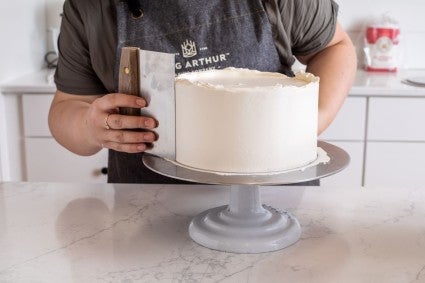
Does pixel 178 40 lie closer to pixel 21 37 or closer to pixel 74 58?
pixel 74 58

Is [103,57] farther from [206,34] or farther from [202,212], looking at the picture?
[202,212]

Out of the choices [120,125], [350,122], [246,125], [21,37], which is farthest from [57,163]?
[246,125]

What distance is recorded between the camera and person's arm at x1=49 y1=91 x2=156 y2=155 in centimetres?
87

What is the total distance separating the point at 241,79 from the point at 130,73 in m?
0.16

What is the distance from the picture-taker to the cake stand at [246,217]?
2.60ft

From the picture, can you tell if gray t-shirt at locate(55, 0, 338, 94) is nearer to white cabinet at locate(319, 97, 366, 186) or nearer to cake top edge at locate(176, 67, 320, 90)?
cake top edge at locate(176, 67, 320, 90)

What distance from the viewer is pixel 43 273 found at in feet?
2.58

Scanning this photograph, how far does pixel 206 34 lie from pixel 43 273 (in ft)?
1.99

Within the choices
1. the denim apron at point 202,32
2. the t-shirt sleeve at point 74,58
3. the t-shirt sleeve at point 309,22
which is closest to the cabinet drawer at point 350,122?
the t-shirt sleeve at point 309,22

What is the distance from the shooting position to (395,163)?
7.64ft

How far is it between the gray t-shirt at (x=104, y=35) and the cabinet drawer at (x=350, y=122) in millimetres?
990

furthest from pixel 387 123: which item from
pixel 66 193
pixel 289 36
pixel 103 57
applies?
pixel 66 193

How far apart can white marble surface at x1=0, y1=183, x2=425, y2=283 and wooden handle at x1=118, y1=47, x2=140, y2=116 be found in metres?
0.19

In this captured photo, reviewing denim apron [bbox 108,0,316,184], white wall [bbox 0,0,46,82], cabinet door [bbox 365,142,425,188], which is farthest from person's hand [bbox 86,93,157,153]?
cabinet door [bbox 365,142,425,188]
